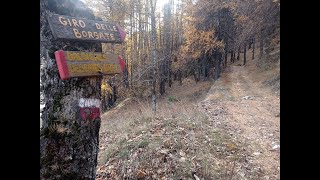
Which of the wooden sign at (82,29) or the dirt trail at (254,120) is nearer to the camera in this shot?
the wooden sign at (82,29)

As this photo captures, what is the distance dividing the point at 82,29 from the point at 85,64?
1.42ft

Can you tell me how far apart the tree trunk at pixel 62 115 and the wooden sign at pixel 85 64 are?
0.73 feet

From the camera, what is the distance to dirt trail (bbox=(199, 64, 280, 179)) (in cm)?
544

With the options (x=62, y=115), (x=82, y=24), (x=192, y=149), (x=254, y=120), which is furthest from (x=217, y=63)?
(x=62, y=115)

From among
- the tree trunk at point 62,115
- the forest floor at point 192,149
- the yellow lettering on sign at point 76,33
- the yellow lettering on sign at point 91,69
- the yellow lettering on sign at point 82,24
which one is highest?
the yellow lettering on sign at point 82,24

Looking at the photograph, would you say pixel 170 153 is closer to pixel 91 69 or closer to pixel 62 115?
pixel 62 115

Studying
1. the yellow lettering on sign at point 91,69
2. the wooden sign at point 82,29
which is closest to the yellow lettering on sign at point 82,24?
the wooden sign at point 82,29

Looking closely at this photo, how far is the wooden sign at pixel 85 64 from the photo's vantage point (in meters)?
2.73

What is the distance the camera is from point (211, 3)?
19.8 meters

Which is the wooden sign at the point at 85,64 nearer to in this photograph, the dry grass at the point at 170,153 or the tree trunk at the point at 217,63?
the dry grass at the point at 170,153

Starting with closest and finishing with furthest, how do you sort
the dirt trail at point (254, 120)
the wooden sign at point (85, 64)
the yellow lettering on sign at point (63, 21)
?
the wooden sign at point (85, 64) < the yellow lettering on sign at point (63, 21) < the dirt trail at point (254, 120)

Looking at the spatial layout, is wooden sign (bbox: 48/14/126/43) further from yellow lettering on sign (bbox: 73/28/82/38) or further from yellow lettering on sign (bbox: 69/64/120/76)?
yellow lettering on sign (bbox: 69/64/120/76)

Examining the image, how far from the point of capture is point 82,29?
3.01m
